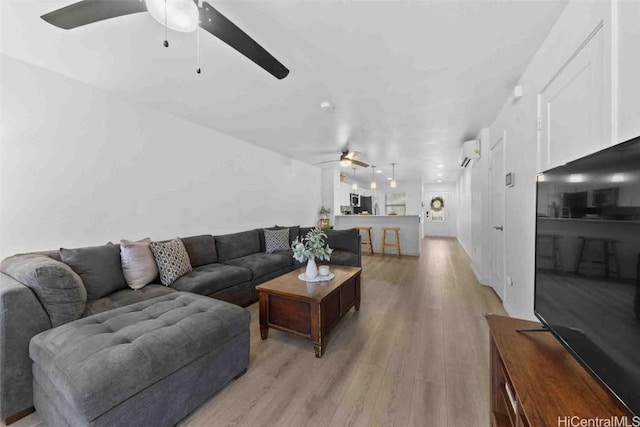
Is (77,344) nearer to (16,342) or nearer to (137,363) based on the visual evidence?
(137,363)

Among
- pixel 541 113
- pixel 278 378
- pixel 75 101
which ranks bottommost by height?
pixel 278 378

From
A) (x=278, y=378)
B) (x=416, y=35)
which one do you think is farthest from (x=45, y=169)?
(x=416, y=35)

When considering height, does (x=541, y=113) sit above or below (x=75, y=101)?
below

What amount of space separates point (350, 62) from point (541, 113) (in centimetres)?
156

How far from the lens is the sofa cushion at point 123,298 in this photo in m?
1.73

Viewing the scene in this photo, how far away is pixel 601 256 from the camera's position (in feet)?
2.51

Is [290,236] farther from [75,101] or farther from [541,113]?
[541,113]

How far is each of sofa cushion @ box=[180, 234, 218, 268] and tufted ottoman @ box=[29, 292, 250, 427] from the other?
50.6 inches

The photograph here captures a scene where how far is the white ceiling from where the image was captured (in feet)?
4.91

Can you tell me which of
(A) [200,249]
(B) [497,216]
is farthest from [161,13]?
(B) [497,216]

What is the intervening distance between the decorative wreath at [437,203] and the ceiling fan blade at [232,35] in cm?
983

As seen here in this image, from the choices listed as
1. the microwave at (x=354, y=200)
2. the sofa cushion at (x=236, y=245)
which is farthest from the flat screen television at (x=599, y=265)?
the microwave at (x=354, y=200)

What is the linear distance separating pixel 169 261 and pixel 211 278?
456mm

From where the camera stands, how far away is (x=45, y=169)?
2092mm
